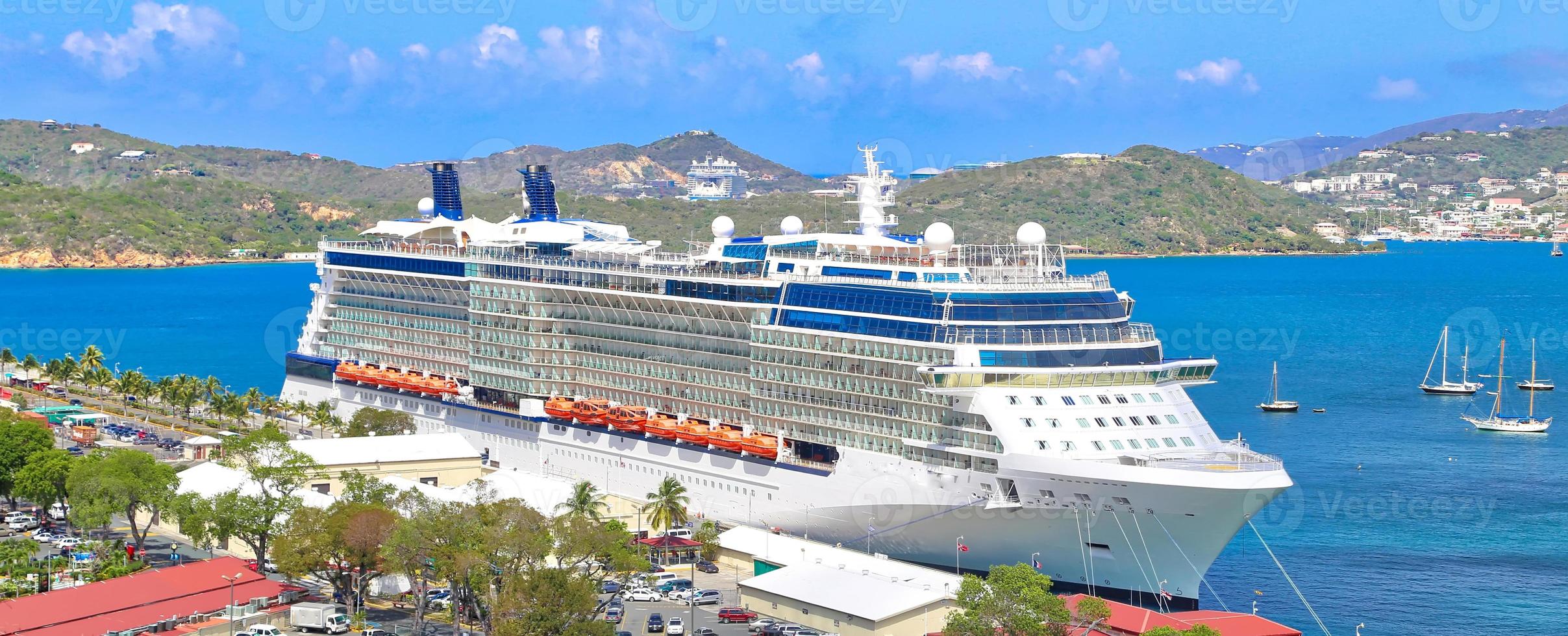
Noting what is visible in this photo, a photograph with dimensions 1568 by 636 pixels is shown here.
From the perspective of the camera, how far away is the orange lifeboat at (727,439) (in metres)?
52.6

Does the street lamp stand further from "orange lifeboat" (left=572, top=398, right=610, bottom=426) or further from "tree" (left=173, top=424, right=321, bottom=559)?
"orange lifeboat" (left=572, top=398, right=610, bottom=426)

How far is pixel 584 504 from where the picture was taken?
5100 centimetres

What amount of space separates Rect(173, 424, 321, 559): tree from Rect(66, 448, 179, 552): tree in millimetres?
1174

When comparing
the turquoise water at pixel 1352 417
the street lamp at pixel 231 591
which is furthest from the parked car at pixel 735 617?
the turquoise water at pixel 1352 417

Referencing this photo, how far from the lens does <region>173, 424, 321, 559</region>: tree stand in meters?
47.5

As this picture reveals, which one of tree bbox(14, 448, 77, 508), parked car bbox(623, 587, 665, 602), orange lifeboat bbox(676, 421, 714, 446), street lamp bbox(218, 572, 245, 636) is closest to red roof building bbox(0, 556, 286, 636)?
street lamp bbox(218, 572, 245, 636)

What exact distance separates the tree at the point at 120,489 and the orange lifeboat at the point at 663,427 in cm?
1486

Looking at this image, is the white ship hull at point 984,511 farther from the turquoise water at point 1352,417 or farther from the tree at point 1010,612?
the tree at point 1010,612

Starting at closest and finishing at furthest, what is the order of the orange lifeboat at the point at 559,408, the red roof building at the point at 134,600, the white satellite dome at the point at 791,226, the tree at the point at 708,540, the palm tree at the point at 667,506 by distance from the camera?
1. the red roof building at the point at 134,600
2. the tree at the point at 708,540
3. the palm tree at the point at 667,506
4. the white satellite dome at the point at 791,226
5. the orange lifeboat at the point at 559,408

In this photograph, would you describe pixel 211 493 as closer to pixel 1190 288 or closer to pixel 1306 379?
pixel 1306 379

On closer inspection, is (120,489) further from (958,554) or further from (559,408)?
(958,554)

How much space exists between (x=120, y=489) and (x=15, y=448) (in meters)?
8.97

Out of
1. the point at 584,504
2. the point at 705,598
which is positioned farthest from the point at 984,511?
the point at 584,504

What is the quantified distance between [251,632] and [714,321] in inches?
746
